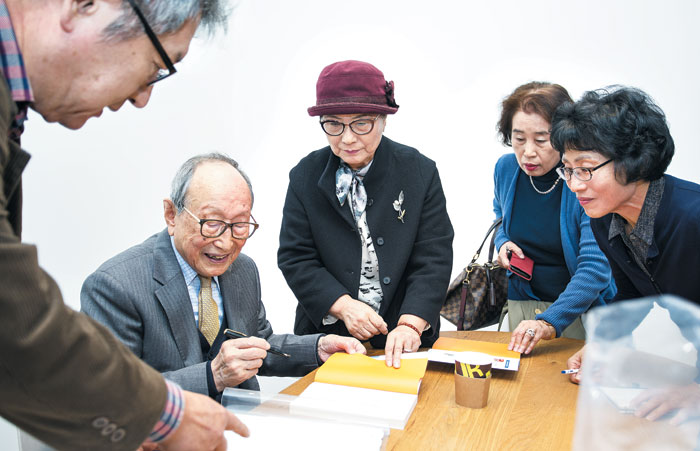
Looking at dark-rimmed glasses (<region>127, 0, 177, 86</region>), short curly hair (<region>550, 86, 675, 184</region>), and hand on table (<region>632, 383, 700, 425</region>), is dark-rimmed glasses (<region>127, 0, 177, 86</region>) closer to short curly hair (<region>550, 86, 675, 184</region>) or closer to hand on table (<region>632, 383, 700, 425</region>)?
hand on table (<region>632, 383, 700, 425</region>)

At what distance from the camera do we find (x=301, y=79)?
391cm

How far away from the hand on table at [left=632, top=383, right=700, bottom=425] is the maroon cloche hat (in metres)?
1.53

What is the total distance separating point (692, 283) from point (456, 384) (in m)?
0.81

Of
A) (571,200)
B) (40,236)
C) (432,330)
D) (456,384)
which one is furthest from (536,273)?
(40,236)

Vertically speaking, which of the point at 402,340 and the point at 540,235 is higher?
the point at 540,235

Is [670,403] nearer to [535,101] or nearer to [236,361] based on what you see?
[236,361]

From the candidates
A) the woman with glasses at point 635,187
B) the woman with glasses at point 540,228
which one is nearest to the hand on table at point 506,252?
the woman with glasses at point 540,228

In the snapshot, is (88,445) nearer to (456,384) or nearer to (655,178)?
(456,384)

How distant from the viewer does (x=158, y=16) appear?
0.95 m

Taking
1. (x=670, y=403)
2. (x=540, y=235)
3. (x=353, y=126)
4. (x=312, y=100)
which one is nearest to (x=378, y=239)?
(x=353, y=126)

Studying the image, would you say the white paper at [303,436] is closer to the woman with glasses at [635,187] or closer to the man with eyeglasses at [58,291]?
the man with eyeglasses at [58,291]

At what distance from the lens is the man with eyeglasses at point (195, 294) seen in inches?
63.7

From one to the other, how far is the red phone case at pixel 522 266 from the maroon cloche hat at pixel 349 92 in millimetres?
884

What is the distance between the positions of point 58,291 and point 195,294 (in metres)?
1.03
